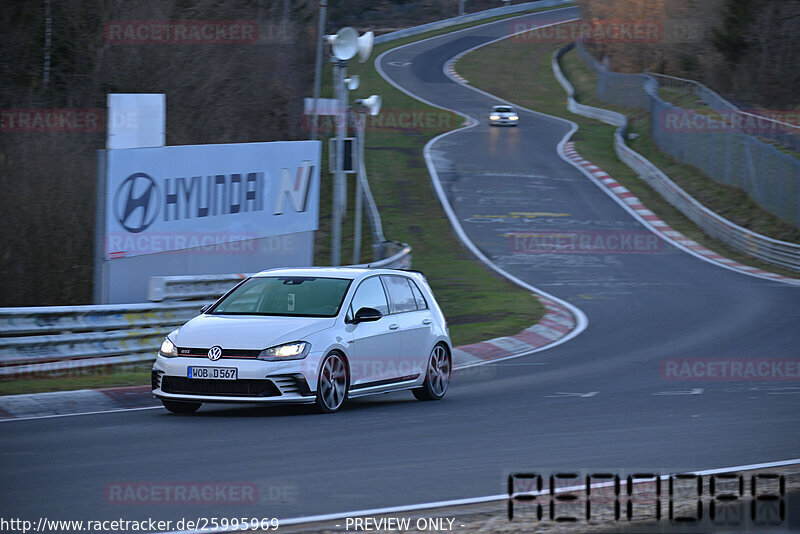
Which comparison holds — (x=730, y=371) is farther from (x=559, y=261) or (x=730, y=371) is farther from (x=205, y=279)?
(x=559, y=261)

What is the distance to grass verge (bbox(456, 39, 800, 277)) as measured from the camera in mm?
36600

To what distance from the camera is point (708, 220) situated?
3625cm

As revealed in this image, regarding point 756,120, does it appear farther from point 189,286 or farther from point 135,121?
point 135,121

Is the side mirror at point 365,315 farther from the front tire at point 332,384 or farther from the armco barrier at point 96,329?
the armco barrier at point 96,329

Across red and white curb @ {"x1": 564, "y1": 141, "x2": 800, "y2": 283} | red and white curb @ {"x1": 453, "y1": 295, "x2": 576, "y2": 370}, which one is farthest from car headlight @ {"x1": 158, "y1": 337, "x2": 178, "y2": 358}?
red and white curb @ {"x1": 564, "y1": 141, "x2": 800, "y2": 283}

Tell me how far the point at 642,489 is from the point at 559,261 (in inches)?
945

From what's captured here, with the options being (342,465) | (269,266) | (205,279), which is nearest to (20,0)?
(269,266)

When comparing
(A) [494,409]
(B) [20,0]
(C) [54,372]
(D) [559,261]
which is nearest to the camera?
(A) [494,409]

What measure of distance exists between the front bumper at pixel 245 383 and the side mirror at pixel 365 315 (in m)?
1.05

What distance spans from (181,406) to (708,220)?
27477 mm

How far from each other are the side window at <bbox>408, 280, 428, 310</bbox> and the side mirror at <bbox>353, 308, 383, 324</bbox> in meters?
1.58

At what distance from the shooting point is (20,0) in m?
28.6

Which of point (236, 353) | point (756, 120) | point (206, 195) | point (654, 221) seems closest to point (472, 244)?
point (654, 221)

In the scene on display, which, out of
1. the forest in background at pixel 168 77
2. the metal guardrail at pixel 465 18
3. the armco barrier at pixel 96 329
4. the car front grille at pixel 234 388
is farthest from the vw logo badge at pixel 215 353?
the metal guardrail at pixel 465 18
